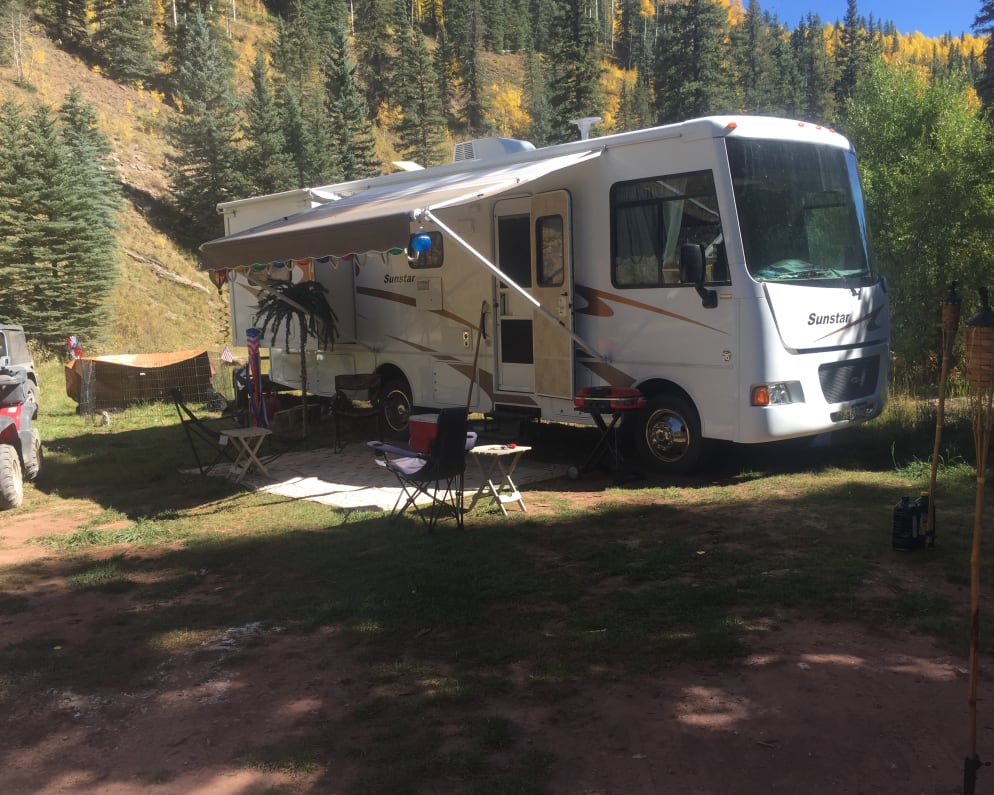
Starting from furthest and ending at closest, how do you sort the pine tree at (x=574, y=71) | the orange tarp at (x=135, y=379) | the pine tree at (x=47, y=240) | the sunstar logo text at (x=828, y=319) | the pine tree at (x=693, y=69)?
1. the pine tree at (x=574, y=71)
2. the pine tree at (x=693, y=69)
3. the pine tree at (x=47, y=240)
4. the orange tarp at (x=135, y=379)
5. the sunstar logo text at (x=828, y=319)

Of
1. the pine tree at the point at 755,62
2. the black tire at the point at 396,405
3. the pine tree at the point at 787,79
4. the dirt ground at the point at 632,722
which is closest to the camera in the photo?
the dirt ground at the point at 632,722

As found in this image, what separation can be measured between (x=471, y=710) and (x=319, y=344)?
27.2 feet

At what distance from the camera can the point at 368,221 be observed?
292 inches

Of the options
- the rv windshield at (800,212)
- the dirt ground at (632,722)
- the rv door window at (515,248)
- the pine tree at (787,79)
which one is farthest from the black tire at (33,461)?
the pine tree at (787,79)

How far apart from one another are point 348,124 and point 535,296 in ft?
116

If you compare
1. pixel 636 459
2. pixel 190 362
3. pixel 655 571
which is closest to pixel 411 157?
pixel 190 362

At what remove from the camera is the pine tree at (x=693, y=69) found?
3928 cm

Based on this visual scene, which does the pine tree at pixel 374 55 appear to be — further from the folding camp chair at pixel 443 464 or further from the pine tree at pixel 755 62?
Result: the folding camp chair at pixel 443 464

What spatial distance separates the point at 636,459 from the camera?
8.76 meters

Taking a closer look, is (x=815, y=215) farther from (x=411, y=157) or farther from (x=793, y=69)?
(x=793, y=69)

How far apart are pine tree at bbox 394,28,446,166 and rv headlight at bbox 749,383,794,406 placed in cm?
4524

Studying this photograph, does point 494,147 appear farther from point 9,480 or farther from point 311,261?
point 9,480

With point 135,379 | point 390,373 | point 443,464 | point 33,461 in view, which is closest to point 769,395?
point 443,464

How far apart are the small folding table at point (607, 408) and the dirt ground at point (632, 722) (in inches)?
138
